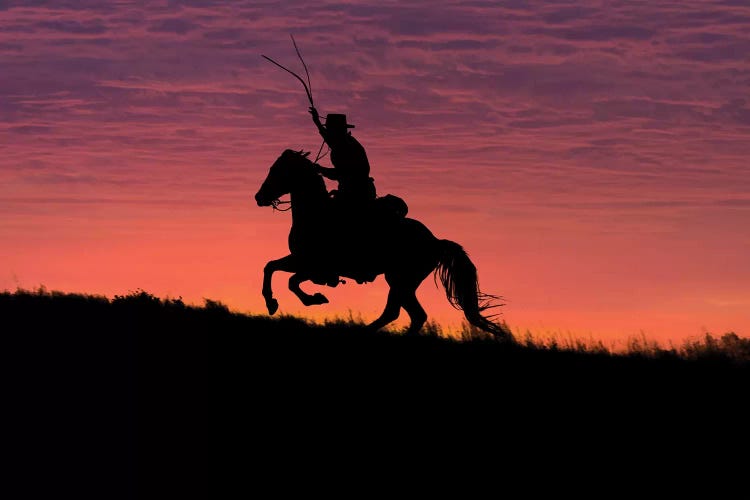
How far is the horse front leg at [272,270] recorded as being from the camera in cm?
1850

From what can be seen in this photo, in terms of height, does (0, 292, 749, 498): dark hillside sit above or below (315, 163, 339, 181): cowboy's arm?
below

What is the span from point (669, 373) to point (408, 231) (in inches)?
179

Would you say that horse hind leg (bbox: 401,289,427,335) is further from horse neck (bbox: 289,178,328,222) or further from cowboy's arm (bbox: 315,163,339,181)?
cowboy's arm (bbox: 315,163,339,181)

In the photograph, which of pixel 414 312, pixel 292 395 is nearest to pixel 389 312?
pixel 414 312

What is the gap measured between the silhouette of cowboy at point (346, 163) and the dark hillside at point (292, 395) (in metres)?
2.18

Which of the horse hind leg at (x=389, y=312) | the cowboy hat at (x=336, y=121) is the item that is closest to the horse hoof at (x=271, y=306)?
the horse hind leg at (x=389, y=312)

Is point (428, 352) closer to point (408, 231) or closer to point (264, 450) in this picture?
point (408, 231)

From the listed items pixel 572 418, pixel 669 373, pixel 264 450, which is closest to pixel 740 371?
pixel 669 373

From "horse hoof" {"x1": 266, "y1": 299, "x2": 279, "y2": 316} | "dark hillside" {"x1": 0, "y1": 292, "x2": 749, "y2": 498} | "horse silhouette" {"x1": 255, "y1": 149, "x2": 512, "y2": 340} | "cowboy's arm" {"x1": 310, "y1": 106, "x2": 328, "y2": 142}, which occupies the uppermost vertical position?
"cowboy's arm" {"x1": 310, "y1": 106, "x2": 328, "y2": 142}

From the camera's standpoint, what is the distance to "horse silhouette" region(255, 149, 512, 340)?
1820 centimetres

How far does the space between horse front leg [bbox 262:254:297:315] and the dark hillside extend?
0.41 metres

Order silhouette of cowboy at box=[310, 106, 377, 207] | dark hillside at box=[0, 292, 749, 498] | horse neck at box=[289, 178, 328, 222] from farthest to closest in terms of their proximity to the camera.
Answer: horse neck at box=[289, 178, 328, 222] → silhouette of cowboy at box=[310, 106, 377, 207] → dark hillside at box=[0, 292, 749, 498]

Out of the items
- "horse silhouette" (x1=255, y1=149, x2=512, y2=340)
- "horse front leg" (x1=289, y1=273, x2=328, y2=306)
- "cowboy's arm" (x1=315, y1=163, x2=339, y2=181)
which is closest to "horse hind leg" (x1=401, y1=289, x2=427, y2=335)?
"horse silhouette" (x1=255, y1=149, x2=512, y2=340)

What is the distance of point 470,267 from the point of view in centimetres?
1900
